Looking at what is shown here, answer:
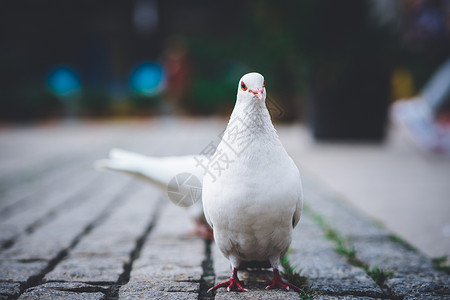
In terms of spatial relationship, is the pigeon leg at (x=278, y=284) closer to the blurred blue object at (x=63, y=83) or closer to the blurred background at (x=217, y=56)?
the blurred background at (x=217, y=56)

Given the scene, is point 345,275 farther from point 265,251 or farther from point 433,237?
point 433,237

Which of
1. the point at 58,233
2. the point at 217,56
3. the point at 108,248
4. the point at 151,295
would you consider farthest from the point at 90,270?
the point at 217,56

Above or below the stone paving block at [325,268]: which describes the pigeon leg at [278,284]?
below

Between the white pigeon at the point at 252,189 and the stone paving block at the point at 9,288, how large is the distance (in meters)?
0.90

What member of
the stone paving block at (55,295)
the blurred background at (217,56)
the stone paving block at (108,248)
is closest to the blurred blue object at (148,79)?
the blurred background at (217,56)

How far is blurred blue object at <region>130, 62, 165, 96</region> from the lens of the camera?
52.2ft

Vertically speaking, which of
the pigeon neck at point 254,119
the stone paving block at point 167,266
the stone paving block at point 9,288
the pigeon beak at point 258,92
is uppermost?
the pigeon beak at point 258,92

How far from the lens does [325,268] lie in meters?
2.11

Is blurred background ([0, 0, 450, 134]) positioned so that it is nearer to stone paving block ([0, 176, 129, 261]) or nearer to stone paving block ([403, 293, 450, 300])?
stone paving block ([0, 176, 129, 261])

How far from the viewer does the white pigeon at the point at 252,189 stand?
1.67m

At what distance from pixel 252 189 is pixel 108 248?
121 cm

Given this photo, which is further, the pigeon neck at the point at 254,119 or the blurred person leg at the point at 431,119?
the blurred person leg at the point at 431,119

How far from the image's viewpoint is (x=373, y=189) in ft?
12.7

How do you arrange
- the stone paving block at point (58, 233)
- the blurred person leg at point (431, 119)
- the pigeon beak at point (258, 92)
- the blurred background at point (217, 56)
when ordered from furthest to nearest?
the blurred background at point (217, 56) → the blurred person leg at point (431, 119) → the stone paving block at point (58, 233) → the pigeon beak at point (258, 92)
